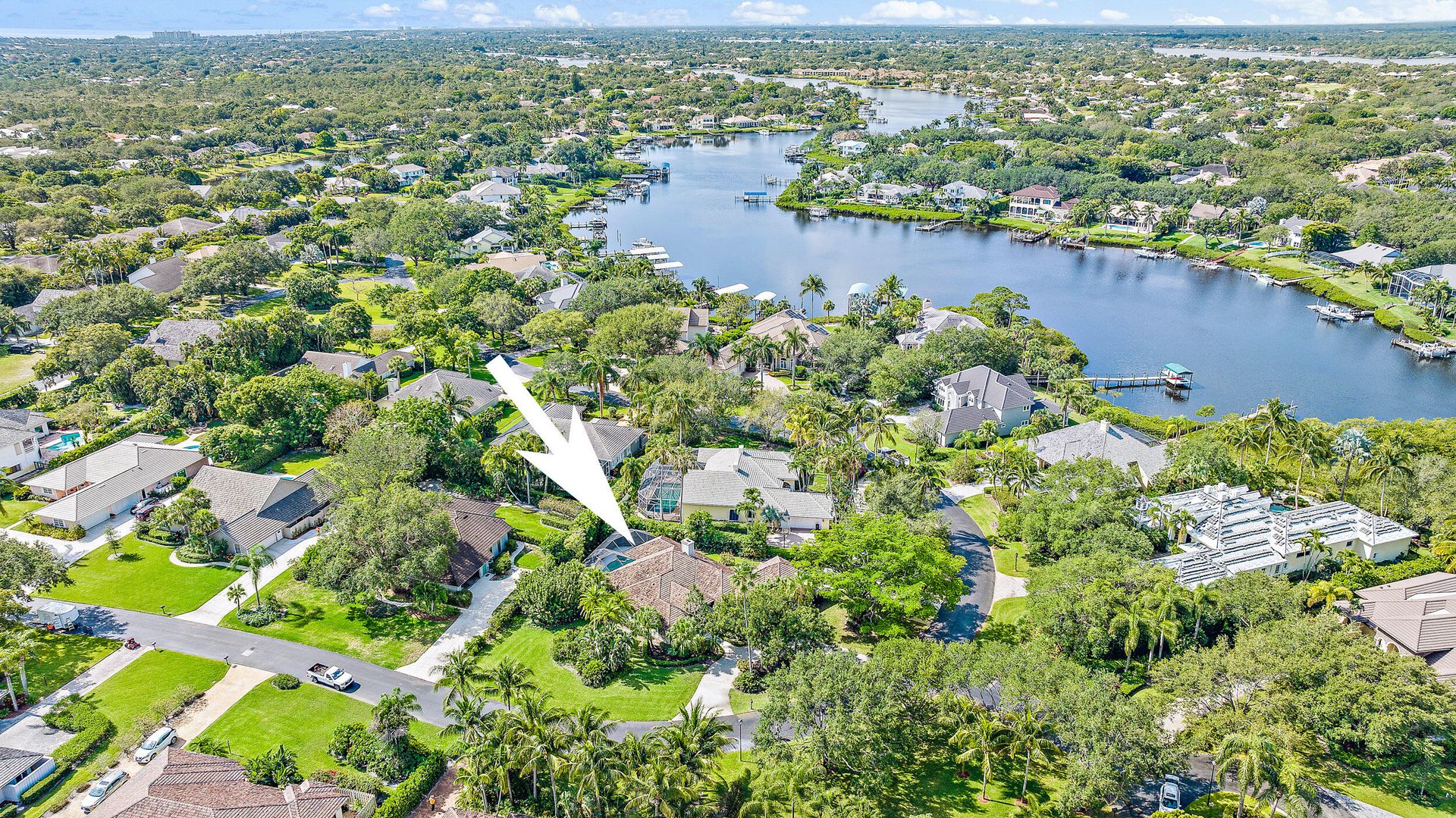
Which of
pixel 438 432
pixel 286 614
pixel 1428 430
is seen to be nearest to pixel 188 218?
pixel 438 432

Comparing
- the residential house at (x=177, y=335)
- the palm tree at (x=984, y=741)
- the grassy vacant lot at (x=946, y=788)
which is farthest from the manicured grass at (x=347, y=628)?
the residential house at (x=177, y=335)

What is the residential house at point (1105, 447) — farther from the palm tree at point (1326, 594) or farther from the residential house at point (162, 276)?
the residential house at point (162, 276)

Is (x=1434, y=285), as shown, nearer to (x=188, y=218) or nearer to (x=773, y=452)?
(x=773, y=452)

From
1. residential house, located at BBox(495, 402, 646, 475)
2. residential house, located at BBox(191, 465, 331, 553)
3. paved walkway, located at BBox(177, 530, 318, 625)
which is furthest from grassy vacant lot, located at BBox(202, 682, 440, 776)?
residential house, located at BBox(495, 402, 646, 475)

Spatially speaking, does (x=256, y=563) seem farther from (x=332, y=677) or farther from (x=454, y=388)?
(x=454, y=388)

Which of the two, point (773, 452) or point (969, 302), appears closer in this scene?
point (773, 452)

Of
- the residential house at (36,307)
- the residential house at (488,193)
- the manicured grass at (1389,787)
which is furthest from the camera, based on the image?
the residential house at (488,193)

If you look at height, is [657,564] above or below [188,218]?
below
